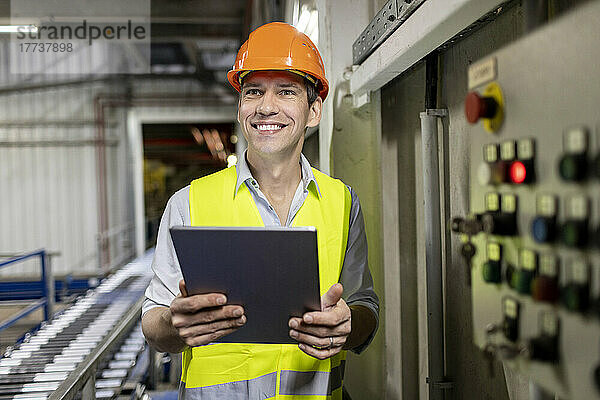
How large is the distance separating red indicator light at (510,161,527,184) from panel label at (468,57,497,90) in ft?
0.53

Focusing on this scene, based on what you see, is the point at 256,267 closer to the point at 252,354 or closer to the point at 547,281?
Answer: the point at 252,354

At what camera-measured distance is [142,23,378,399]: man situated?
5.00 ft

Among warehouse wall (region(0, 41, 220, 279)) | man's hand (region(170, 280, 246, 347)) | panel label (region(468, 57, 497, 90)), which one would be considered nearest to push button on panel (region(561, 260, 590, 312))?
panel label (region(468, 57, 497, 90))

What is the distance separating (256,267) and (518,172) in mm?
603

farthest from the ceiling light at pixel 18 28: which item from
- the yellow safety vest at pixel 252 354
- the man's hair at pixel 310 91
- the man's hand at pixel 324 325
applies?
the man's hand at pixel 324 325

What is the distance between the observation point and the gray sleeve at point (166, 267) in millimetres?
1511

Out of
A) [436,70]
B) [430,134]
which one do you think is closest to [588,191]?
[430,134]

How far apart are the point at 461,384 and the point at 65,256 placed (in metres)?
9.49

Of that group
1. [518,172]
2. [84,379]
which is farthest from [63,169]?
[518,172]

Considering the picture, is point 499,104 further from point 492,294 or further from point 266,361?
point 266,361

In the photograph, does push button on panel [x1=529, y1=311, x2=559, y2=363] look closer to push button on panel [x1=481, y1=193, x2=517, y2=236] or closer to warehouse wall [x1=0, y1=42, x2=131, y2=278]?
push button on panel [x1=481, y1=193, x2=517, y2=236]

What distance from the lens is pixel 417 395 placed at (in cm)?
192

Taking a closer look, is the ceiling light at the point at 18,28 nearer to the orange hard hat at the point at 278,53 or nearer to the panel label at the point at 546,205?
the orange hard hat at the point at 278,53

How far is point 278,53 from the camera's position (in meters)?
1.58
